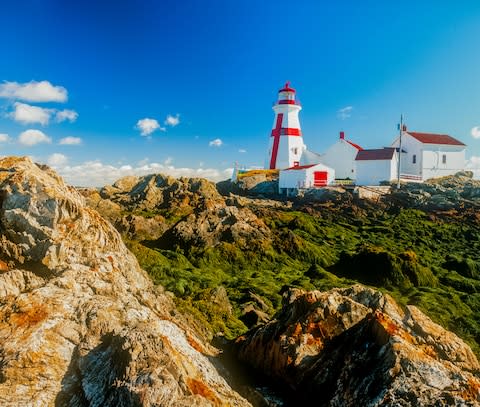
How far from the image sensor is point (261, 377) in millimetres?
6254

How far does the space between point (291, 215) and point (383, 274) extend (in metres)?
15.7

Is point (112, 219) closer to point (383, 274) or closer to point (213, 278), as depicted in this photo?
point (213, 278)

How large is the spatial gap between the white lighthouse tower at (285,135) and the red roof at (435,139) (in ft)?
59.0

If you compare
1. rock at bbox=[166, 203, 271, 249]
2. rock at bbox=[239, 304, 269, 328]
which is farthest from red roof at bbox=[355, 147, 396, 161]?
rock at bbox=[239, 304, 269, 328]

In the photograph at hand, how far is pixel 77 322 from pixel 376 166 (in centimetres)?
5726

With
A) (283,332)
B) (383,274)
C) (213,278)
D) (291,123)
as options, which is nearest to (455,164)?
(291,123)

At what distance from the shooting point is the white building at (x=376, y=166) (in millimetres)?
57969

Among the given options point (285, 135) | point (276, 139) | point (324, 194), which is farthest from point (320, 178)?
point (276, 139)

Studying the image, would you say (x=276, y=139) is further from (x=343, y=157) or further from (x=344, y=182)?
(x=344, y=182)

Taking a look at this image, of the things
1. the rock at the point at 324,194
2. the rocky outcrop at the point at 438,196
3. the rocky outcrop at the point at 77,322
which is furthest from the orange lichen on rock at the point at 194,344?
the rocky outcrop at the point at 438,196

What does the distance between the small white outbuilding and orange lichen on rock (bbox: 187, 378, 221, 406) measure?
187 ft

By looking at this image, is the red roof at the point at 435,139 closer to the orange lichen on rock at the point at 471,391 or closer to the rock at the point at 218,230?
the rock at the point at 218,230

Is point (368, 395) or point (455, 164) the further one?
point (455, 164)

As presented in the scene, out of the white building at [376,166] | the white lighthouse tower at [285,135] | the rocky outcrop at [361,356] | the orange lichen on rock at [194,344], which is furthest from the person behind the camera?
the white lighthouse tower at [285,135]
